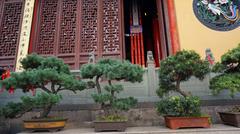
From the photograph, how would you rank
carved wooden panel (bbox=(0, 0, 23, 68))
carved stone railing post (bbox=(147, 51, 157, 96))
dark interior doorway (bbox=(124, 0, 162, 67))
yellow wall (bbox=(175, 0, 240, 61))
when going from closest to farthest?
carved stone railing post (bbox=(147, 51, 157, 96)) < yellow wall (bbox=(175, 0, 240, 61)) < carved wooden panel (bbox=(0, 0, 23, 68)) < dark interior doorway (bbox=(124, 0, 162, 67))

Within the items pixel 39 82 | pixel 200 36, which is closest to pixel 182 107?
pixel 39 82

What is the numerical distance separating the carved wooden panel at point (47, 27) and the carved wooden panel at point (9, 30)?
2.02 feet

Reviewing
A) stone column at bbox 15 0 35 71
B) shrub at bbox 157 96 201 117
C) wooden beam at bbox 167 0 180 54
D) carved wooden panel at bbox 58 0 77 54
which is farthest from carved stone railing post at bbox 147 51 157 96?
stone column at bbox 15 0 35 71

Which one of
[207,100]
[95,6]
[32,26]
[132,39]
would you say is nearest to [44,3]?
[32,26]

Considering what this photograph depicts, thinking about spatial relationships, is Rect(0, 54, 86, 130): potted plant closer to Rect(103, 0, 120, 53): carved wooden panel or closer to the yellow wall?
Rect(103, 0, 120, 53): carved wooden panel

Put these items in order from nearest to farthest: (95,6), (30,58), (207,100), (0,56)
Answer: (30,58), (207,100), (0,56), (95,6)

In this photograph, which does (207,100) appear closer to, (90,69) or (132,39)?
(90,69)

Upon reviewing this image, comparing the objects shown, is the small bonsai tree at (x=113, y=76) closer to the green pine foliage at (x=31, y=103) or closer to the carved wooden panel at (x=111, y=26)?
the green pine foliage at (x=31, y=103)

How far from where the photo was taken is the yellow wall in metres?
5.73

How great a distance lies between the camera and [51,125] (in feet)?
11.6

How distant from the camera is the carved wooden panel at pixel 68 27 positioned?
618cm

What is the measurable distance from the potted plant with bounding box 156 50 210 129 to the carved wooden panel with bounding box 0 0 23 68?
427cm

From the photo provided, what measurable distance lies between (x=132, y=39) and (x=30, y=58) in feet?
16.7

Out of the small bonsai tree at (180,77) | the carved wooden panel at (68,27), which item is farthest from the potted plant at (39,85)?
the carved wooden panel at (68,27)
